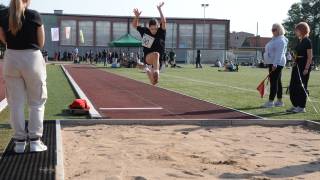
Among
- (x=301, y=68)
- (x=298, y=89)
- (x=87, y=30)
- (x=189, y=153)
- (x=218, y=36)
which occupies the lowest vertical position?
(x=189, y=153)

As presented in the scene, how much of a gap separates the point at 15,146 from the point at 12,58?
1.19 meters

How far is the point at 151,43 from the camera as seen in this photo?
12281 millimetres

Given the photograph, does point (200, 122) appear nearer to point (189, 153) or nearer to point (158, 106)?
point (189, 153)

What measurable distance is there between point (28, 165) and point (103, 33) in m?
89.4

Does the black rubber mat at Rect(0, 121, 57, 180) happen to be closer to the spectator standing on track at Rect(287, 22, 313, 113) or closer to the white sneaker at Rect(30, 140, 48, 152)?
the white sneaker at Rect(30, 140, 48, 152)

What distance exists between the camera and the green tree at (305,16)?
117 metres

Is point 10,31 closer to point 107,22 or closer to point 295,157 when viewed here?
point 295,157

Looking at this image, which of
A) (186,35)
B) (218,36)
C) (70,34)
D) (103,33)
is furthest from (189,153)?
(218,36)

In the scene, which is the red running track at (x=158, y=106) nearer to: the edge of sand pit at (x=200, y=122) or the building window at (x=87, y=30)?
the edge of sand pit at (x=200, y=122)

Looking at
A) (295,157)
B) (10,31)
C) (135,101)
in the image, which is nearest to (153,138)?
(295,157)

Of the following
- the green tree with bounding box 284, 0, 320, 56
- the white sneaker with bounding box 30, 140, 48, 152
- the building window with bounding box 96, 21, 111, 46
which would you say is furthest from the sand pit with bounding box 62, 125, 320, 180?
the green tree with bounding box 284, 0, 320, 56

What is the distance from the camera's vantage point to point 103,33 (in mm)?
94812

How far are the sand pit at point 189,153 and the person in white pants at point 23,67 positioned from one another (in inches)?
25.3

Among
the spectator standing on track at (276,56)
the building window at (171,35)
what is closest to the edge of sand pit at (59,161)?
the spectator standing on track at (276,56)
